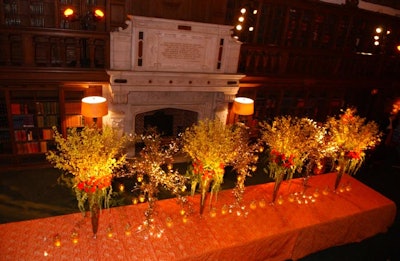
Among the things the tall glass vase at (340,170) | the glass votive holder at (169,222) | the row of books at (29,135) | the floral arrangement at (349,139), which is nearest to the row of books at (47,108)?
the row of books at (29,135)

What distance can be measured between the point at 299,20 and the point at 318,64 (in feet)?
5.10

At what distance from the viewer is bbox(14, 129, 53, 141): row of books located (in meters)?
6.38

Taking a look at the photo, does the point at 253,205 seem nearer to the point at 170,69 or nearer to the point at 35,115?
the point at 170,69

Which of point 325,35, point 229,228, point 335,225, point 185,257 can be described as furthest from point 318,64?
point 185,257

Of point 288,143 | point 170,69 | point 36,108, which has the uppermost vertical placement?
point 170,69

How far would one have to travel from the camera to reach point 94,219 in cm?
334

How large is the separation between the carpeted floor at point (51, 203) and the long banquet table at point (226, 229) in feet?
1.57

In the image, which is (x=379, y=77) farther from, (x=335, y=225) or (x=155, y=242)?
(x=155, y=242)

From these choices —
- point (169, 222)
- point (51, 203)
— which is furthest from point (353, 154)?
point (51, 203)

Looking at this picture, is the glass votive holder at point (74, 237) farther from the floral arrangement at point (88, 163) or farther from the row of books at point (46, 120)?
the row of books at point (46, 120)

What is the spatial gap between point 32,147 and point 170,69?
3.51 metres

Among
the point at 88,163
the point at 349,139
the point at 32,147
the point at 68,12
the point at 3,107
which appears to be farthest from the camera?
the point at 32,147

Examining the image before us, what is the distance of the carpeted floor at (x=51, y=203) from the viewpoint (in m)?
4.93

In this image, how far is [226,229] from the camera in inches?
147
